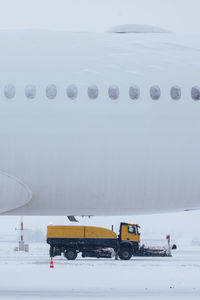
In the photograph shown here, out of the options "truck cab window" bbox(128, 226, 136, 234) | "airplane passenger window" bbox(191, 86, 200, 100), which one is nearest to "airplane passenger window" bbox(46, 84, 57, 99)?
"airplane passenger window" bbox(191, 86, 200, 100)

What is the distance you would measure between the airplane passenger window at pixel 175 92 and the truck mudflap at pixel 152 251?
93.1 feet

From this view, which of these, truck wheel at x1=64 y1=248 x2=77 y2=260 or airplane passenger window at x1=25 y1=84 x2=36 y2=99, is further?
truck wheel at x1=64 y1=248 x2=77 y2=260

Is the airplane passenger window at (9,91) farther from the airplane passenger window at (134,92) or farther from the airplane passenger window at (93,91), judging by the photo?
the airplane passenger window at (134,92)

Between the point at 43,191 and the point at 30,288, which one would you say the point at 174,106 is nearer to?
the point at 43,191

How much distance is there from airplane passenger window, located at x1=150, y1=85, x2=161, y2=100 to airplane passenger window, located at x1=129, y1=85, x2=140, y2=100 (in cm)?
26

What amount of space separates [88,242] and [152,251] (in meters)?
6.45

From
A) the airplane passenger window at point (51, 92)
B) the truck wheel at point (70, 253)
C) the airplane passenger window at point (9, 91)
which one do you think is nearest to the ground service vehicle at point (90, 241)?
the truck wheel at point (70, 253)

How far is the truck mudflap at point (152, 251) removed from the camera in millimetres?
37219

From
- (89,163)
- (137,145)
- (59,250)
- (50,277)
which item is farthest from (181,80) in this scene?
(59,250)

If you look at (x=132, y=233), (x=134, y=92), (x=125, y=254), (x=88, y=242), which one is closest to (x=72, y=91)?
(x=134, y=92)

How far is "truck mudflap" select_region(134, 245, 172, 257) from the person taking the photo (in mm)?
37219

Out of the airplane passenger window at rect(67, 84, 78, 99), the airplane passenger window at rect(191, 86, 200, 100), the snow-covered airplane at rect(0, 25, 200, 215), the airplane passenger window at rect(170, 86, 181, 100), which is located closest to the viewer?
the snow-covered airplane at rect(0, 25, 200, 215)

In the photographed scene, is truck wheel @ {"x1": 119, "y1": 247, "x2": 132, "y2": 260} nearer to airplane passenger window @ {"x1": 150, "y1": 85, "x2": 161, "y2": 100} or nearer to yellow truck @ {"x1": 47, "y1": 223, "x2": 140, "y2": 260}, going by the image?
yellow truck @ {"x1": 47, "y1": 223, "x2": 140, "y2": 260}

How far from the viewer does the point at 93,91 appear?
31.1ft
